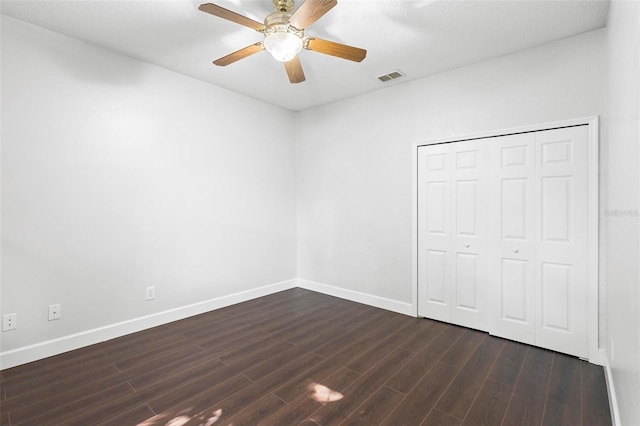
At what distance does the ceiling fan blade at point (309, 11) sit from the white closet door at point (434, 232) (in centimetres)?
205

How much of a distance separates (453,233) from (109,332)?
366 cm

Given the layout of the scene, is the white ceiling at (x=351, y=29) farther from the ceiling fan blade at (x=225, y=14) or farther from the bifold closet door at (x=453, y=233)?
the bifold closet door at (x=453, y=233)

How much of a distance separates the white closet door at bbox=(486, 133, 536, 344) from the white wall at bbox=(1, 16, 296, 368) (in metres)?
2.95

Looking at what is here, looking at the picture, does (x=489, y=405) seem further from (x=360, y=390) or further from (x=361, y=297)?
(x=361, y=297)

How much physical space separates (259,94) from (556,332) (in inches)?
165

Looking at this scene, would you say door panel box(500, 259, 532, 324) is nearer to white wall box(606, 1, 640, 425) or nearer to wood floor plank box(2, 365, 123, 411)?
white wall box(606, 1, 640, 425)

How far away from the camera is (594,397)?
2.07 metres

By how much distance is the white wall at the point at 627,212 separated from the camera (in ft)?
4.10

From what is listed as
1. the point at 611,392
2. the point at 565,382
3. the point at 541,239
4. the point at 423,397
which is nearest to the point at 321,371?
the point at 423,397

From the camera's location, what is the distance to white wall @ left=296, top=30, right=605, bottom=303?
108 inches

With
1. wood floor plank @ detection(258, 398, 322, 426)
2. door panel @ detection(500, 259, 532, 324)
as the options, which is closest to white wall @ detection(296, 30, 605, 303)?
door panel @ detection(500, 259, 532, 324)

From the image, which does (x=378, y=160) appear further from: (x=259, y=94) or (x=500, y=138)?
(x=259, y=94)

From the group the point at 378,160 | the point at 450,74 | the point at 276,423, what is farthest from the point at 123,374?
the point at 450,74

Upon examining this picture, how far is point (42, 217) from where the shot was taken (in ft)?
8.55
